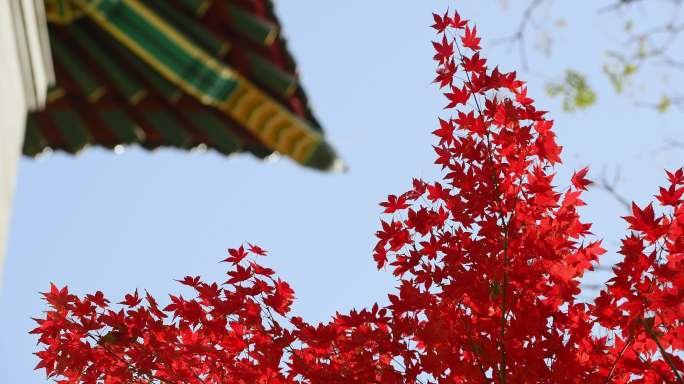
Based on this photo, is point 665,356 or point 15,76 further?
point 15,76

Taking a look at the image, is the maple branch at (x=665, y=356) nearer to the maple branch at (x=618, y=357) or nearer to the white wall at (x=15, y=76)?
the maple branch at (x=618, y=357)

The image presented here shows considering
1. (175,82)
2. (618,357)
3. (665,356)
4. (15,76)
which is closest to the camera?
(665,356)

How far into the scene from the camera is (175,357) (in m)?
3.51

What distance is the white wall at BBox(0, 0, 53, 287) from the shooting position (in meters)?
4.29

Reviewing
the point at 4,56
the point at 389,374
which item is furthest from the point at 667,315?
the point at 4,56

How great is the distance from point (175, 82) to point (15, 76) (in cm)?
134

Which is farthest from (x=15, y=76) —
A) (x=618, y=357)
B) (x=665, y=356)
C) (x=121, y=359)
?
(x=665, y=356)

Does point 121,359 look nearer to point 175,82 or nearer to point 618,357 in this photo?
point 618,357

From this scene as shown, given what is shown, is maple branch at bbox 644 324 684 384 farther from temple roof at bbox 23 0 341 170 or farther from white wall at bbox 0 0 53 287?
temple roof at bbox 23 0 341 170

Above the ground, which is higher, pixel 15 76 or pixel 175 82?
pixel 175 82

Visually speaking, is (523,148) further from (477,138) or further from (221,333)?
(221,333)

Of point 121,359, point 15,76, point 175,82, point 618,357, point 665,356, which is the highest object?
point 175,82

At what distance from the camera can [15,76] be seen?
15.1 feet

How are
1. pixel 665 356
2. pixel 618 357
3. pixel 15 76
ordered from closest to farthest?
pixel 665 356 → pixel 618 357 → pixel 15 76
